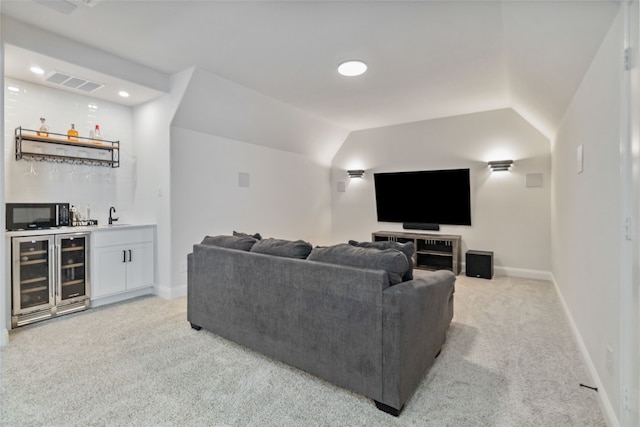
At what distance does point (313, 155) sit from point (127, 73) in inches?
141

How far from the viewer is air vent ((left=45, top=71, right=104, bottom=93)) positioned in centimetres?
325

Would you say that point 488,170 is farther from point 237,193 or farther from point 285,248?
point 285,248

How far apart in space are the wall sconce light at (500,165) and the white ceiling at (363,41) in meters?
0.89

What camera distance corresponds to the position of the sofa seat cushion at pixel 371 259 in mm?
1875

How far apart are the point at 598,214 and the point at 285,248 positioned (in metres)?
2.04

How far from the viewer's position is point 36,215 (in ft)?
11.1

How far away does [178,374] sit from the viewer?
2.16 metres

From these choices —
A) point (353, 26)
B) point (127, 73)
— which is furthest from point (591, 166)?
point (127, 73)

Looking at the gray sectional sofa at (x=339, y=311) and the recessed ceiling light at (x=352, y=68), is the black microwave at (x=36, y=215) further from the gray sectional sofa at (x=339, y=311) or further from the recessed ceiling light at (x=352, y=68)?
the recessed ceiling light at (x=352, y=68)

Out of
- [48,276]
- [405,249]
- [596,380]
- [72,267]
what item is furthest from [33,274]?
[596,380]

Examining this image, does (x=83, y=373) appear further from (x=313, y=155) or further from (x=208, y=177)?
(x=313, y=155)

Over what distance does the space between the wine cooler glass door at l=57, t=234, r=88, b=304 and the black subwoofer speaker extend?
16.8 ft

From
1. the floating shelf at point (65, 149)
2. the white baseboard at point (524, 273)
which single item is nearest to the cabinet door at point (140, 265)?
the floating shelf at point (65, 149)

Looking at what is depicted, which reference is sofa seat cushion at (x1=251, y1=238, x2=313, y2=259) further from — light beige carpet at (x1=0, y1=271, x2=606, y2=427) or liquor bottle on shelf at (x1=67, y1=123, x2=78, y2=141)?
liquor bottle on shelf at (x1=67, y1=123, x2=78, y2=141)
